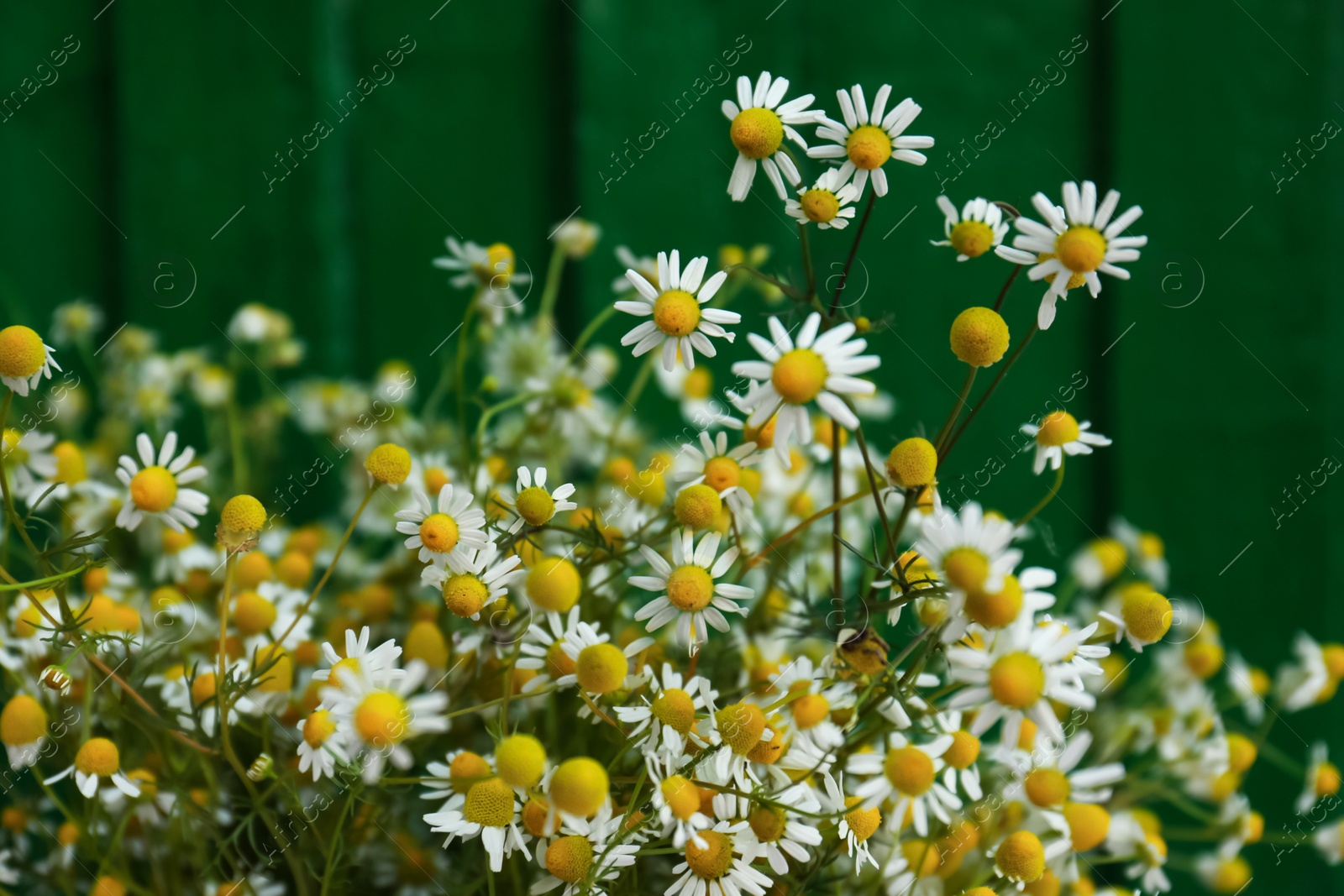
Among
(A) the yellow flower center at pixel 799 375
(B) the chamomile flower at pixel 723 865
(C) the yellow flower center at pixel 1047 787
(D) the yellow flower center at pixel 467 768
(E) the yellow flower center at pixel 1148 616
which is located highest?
(A) the yellow flower center at pixel 799 375

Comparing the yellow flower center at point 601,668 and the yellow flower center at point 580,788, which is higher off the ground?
the yellow flower center at point 601,668

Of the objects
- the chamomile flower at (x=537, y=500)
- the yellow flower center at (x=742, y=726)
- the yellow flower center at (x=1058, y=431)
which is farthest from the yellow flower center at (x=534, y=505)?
the yellow flower center at (x=1058, y=431)

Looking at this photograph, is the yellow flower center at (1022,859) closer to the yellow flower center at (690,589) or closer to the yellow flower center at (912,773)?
the yellow flower center at (912,773)

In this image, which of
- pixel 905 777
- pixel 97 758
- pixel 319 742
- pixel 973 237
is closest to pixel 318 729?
pixel 319 742

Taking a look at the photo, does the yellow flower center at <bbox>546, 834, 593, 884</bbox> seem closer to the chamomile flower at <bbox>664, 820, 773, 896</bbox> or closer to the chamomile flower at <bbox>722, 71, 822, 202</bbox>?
the chamomile flower at <bbox>664, 820, 773, 896</bbox>

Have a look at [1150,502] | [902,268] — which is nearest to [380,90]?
[902,268]
